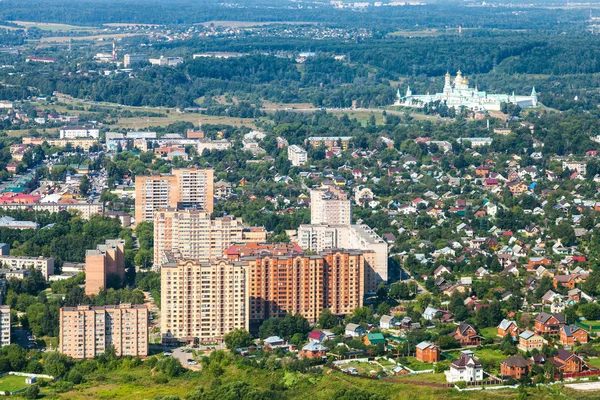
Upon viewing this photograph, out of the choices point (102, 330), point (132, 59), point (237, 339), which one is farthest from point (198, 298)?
point (132, 59)

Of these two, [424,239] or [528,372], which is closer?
[528,372]

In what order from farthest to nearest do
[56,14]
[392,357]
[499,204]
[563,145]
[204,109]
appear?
[56,14]
[204,109]
[563,145]
[499,204]
[392,357]

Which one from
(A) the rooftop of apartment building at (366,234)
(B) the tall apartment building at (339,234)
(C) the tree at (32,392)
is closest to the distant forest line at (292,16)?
(B) the tall apartment building at (339,234)

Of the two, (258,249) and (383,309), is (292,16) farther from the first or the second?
(383,309)

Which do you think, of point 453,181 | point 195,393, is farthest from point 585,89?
point 195,393

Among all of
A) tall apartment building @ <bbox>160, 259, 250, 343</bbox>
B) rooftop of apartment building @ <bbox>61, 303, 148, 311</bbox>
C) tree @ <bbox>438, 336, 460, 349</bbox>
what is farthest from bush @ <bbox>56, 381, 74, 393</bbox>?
tree @ <bbox>438, 336, 460, 349</bbox>

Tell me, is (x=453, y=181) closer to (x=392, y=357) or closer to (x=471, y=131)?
(x=471, y=131)

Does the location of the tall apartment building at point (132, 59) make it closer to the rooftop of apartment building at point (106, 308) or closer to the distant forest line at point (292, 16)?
the distant forest line at point (292, 16)
